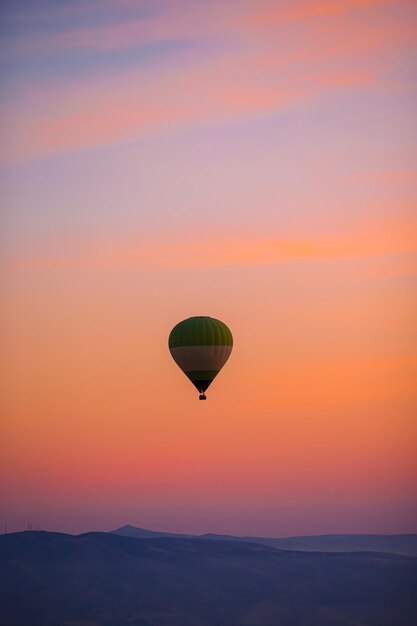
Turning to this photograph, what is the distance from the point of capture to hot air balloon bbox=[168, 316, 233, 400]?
12019 cm

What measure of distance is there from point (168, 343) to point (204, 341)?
5.52m

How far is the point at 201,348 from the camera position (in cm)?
12031

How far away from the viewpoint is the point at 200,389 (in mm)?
121375

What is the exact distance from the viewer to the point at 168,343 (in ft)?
407

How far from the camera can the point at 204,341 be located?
395 ft

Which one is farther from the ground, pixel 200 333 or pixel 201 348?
pixel 200 333

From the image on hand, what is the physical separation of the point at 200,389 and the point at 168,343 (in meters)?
6.84

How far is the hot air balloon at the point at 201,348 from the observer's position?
120 m
